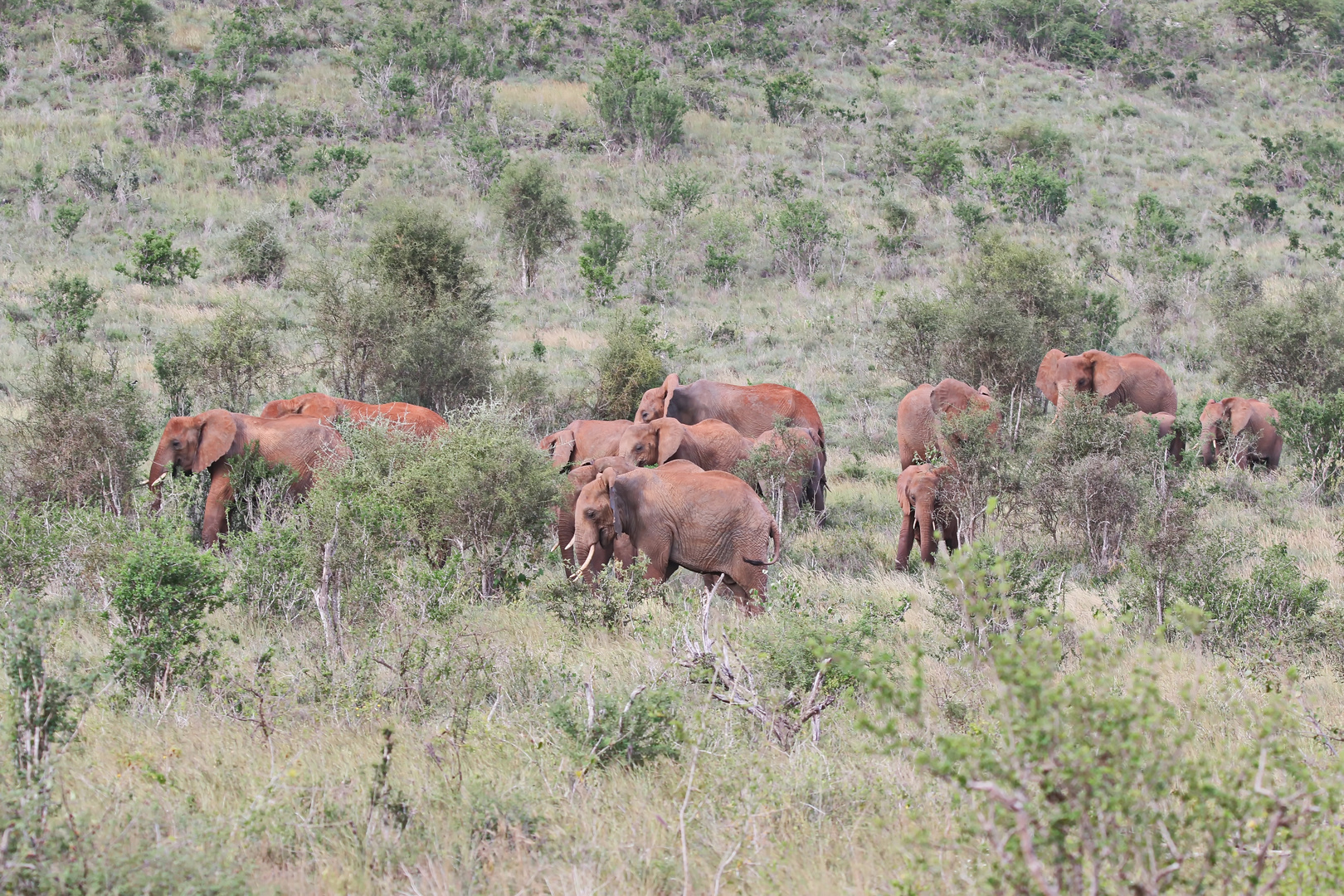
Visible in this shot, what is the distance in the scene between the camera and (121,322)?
23078mm

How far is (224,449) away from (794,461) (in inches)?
271

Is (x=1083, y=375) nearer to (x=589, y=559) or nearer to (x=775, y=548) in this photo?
(x=775, y=548)

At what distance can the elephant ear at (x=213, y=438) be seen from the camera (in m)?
12.5

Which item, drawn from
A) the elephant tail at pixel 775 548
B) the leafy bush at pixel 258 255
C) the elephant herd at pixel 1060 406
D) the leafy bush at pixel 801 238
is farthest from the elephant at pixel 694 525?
the leafy bush at pixel 801 238

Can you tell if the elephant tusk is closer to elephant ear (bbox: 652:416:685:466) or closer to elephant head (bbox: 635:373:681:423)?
elephant ear (bbox: 652:416:685:466)

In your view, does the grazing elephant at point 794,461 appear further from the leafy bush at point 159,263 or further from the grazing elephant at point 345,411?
the leafy bush at point 159,263

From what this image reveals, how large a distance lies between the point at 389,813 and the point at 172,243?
97.9 feet

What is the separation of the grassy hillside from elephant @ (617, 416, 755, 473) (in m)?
1.61

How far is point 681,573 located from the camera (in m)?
12.8

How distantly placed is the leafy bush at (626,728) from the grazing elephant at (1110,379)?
47.5ft

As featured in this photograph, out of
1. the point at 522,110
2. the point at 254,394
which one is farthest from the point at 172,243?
the point at 522,110

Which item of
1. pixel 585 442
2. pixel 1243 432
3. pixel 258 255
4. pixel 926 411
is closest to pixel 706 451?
pixel 585 442

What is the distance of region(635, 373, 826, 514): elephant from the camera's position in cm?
1664

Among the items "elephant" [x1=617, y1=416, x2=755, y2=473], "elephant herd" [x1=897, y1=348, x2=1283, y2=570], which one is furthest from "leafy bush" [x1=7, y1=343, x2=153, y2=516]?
"elephant herd" [x1=897, y1=348, x2=1283, y2=570]
